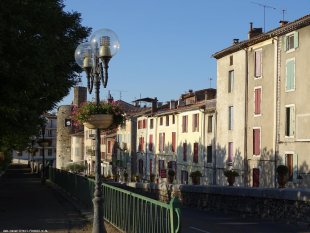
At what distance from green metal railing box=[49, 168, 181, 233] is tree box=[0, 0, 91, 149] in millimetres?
3182

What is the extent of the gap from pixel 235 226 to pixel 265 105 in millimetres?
20655

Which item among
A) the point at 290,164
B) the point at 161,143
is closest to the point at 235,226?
the point at 290,164

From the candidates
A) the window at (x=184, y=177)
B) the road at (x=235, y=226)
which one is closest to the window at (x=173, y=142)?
the window at (x=184, y=177)

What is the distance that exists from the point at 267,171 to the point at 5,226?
26.0m

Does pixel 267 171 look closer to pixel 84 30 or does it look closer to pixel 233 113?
pixel 233 113

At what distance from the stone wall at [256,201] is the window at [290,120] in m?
9.56

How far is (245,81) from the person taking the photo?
4088 centimetres

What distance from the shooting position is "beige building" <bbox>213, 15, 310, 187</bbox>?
111ft

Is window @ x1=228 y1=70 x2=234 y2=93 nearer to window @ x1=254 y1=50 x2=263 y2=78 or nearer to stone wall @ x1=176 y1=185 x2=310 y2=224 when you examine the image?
window @ x1=254 y1=50 x2=263 y2=78

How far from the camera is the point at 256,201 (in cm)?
2138

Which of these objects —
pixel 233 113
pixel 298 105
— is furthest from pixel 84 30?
pixel 233 113

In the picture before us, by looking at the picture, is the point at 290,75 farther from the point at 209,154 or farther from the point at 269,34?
the point at 209,154

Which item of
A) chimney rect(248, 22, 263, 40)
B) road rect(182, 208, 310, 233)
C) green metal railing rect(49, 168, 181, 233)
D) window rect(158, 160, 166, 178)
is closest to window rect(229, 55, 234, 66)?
chimney rect(248, 22, 263, 40)

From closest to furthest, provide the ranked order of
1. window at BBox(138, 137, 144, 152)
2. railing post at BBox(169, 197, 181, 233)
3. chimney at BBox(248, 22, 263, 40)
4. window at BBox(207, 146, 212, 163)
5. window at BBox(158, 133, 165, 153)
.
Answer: railing post at BBox(169, 197, 181, 233) → chimney at BBox(248, 22, 263, 40) → window at BBox(207, 146, 212, 163) → window at BBox(158, 133, 165, 153) → window at BBox(138, 137, 144, 152)
